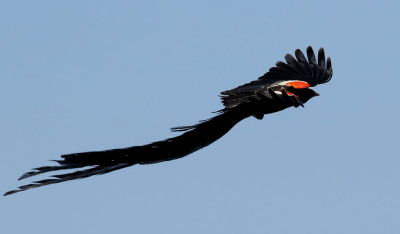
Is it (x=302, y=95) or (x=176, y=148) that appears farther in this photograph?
(x=302, y=95)

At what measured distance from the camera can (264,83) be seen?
36.2 feet

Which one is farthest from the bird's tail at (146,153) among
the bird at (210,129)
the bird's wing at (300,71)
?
the bird's wing at (300,71)

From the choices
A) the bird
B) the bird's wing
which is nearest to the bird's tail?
the bird

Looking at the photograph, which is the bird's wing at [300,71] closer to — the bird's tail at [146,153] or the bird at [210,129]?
the bird at [210,129]

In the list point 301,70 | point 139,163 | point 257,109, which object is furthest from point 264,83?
point 139,163

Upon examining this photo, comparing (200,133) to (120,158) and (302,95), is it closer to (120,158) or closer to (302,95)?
(120,158)

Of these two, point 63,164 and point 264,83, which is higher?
point 264,83

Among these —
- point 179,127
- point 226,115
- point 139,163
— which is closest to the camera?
point 139,163

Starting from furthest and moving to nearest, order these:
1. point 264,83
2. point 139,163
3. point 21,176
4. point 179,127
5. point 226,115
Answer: point 264,83
point 226,115
point 179,127
point 139,163
point 21,176

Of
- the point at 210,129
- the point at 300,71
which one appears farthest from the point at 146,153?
the point at 300,71

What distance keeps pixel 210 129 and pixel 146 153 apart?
1.08 metres

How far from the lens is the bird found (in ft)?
23.4

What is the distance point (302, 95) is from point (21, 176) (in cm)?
435

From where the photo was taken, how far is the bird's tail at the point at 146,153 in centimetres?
708
